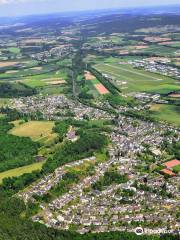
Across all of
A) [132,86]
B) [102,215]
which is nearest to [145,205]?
[102,215]

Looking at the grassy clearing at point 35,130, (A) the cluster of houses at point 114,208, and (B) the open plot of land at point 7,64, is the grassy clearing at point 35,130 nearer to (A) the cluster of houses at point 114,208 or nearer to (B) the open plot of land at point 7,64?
(A) the cluster of houses at point 114,208

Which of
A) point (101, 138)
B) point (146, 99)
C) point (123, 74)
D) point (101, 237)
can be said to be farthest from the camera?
point (123, 74)

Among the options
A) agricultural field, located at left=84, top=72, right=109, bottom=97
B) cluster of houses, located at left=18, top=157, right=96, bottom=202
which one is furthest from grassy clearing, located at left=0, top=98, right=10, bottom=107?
cluster of houses, located at left=18, top=157, right=96, bottom=202

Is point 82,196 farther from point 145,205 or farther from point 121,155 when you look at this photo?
point 121,155

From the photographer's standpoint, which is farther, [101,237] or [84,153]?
[84,153]

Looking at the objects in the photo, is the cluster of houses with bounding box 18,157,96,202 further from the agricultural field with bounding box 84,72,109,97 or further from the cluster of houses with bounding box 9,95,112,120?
the agricultural field with bounding box 84,72,109,97

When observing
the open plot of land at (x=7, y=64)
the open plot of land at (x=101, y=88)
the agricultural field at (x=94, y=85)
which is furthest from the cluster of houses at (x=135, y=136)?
the open plot of land at (x=7, y=64)

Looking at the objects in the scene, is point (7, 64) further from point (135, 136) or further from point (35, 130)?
point (135, 136)

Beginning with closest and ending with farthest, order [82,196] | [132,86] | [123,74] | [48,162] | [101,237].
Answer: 1. [101,237]
2. [82,196]
3. [48,162]
4. [132,86]
5. [123,74]
